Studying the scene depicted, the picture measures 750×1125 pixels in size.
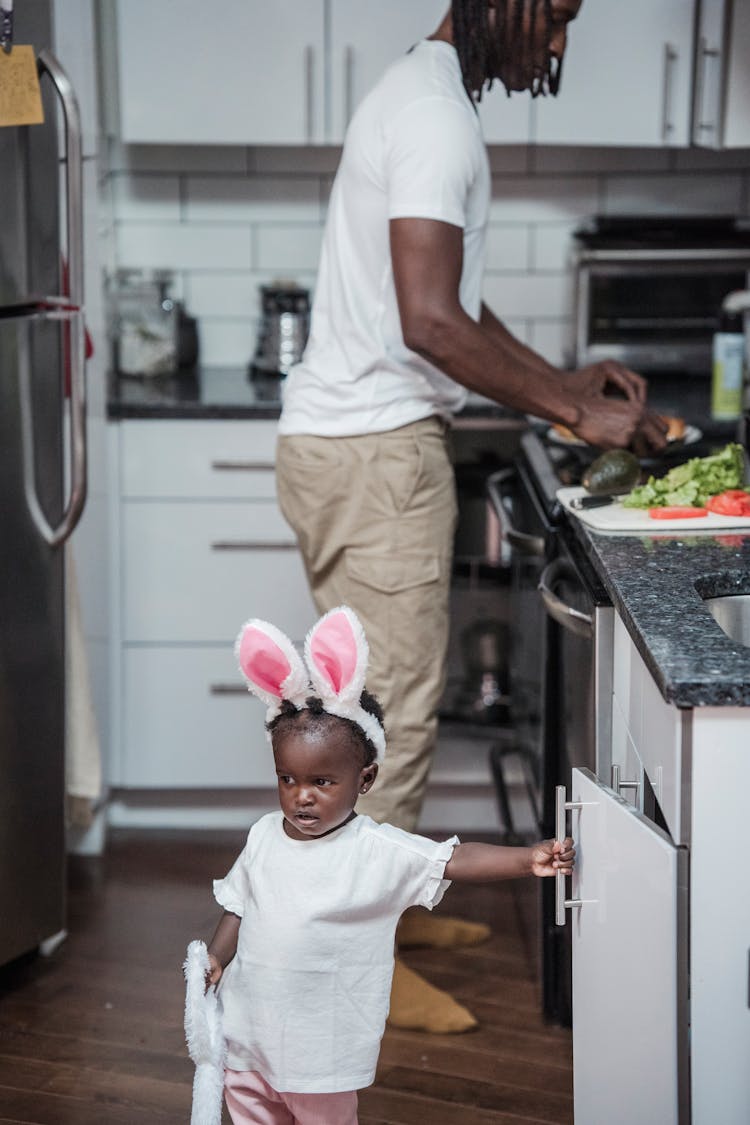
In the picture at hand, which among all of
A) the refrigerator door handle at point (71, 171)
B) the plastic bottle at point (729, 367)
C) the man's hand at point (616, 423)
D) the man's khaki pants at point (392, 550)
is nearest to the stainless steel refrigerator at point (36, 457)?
the refrigerator door handle at point (71, 171)

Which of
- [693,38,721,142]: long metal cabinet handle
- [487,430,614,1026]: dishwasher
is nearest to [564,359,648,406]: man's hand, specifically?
[487,430,614,1026]: dishwasher

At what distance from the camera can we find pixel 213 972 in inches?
59.2

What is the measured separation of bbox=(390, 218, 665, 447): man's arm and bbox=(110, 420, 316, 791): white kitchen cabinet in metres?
0.84

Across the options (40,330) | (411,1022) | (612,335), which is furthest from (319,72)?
(411,1022)

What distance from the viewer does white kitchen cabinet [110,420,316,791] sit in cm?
296

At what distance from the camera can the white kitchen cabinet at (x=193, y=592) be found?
296 centimetres

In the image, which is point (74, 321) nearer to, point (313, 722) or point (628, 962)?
point (313, 722)

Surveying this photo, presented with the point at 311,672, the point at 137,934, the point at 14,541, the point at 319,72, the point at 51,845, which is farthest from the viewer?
the point at 319,72

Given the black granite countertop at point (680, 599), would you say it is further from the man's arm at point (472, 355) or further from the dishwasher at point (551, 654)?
the man's arm at point (472, 355)

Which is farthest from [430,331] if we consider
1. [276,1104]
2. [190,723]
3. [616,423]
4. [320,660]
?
[190,723]

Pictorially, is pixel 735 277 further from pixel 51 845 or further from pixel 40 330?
pixel 51 845

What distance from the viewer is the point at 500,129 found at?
9.93 ft

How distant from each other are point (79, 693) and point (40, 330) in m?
0.70

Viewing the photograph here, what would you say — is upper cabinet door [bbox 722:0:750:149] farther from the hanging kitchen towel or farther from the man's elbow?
the hanging kitchen towel
